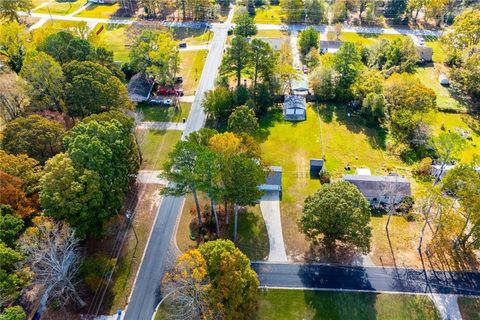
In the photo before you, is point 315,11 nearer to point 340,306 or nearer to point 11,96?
point 11,96

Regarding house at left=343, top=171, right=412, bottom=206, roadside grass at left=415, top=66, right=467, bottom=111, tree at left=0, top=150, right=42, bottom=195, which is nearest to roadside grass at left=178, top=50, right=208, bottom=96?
tree at left=0, top=150, right=42, bottom=195

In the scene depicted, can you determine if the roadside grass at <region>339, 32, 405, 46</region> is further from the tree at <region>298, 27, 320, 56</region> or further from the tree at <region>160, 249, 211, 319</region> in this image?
the tree at <region>160, 249, 211, 319</region>

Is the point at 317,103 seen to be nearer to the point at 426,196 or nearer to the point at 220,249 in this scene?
the point at 426,196

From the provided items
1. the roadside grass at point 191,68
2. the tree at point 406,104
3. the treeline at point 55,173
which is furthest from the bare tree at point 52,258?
the tree at point 406,104

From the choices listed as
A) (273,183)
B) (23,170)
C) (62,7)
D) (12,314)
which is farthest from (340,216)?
(62,7)

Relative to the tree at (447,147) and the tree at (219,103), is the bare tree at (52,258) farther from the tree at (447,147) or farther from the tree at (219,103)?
the tree at (447,147)

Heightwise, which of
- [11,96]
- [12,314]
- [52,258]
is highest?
[11,96]

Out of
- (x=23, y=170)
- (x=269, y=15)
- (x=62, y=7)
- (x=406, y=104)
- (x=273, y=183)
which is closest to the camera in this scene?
(x=23, y=170)
